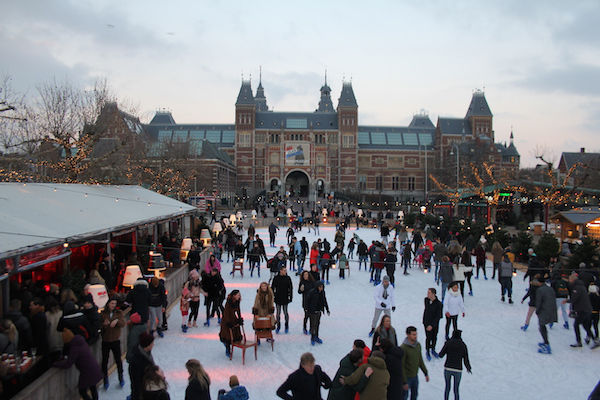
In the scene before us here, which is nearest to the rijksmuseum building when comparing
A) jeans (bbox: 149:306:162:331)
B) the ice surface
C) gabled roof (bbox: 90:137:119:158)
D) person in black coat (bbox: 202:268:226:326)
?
gabled roof (bbox: 90:137:119:158)

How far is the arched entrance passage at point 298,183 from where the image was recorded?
221ft

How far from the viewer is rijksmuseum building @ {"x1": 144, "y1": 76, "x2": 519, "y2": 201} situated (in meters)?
61.8

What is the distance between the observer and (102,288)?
6316mm

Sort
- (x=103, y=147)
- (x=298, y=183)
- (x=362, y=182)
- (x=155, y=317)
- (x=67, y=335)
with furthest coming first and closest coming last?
(x=298, y=183)
(x=362, y=182)
(x=103, y=147)
(x=155, y=317)
(x=67, y=335)

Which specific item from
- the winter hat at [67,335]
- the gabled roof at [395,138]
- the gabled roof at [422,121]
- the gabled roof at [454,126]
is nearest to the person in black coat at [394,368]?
the winter hat at [67,335]

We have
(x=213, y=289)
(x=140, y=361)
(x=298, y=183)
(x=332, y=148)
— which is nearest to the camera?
(x=140, y=361)

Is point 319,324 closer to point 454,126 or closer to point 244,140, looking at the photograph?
point 244,140

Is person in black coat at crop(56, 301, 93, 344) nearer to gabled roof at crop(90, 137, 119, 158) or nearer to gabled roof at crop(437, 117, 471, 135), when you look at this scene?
gabled roof at crop(90, 137, 119, 158)

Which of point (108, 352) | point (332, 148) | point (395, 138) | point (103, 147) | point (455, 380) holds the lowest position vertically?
point (455, 380)

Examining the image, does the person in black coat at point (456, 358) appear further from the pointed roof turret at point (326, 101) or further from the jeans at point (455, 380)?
the pointed roof turret at point (326, 101)

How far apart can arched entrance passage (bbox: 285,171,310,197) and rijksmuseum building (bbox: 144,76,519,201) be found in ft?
0.48

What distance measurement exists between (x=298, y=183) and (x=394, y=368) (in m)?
62.5

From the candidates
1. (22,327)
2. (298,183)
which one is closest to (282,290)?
(22,327)

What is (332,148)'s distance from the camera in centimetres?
6525
